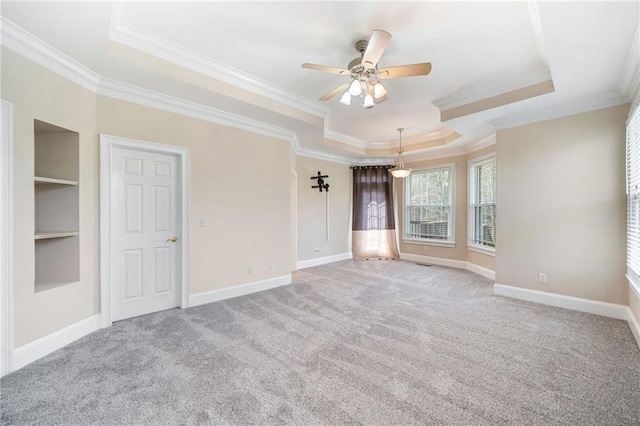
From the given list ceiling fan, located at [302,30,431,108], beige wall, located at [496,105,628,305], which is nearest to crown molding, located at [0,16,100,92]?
ceiling fan, located at [302,30,431,108]

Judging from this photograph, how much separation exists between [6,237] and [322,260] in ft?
16.9

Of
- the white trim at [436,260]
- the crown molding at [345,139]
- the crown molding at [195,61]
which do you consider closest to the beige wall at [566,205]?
the white trim at [436,260]

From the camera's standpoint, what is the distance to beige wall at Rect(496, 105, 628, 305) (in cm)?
327

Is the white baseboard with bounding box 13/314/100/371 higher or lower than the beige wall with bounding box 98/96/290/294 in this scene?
lower

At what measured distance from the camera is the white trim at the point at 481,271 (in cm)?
509

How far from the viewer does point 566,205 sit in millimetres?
3568

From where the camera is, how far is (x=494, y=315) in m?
3.37

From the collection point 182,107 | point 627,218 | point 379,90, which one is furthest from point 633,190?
point 182,107

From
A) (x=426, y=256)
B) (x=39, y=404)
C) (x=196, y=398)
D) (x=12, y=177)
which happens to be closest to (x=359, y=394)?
(x=196, y=398)

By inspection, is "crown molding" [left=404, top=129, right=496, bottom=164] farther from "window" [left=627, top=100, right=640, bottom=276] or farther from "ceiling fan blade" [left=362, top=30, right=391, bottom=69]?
"ceiling fan blade" [left=362, top=30, right=391, bottom=69]

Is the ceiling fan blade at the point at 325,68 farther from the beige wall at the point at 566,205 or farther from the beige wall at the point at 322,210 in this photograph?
the beige wall at the point at 322,210

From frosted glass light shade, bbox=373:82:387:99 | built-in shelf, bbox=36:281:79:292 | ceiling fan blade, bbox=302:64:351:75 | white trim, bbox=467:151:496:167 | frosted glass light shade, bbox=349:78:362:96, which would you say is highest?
ceiling fan blade, bbox=302:64:351:75

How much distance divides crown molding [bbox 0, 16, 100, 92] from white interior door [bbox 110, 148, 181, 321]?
0.75 m

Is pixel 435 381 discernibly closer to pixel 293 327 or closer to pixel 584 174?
pixel 293 327
